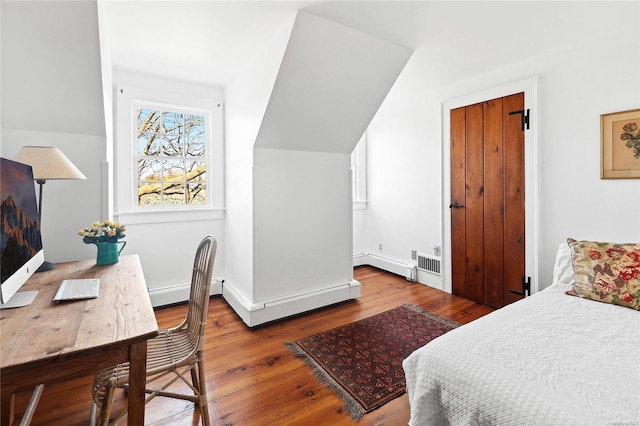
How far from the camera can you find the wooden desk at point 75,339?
2.73 feet

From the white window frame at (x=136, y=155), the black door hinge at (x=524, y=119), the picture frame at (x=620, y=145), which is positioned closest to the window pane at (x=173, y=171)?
the white window frame at (x=136, y=155)

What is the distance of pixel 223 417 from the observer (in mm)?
1618

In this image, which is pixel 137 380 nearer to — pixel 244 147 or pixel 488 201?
pixel 244 147

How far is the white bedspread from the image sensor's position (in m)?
1.00

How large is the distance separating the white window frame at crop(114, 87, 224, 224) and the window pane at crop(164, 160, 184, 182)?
0.27m

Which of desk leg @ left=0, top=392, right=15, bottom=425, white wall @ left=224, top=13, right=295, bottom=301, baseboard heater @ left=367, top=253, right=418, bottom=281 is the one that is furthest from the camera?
baseboard heater @ left=367, top=253, right=418, bottom=281

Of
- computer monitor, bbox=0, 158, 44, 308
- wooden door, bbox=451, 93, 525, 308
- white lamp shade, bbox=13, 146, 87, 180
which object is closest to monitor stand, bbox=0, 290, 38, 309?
computer monitor, bbox=0, 158, 44, 308

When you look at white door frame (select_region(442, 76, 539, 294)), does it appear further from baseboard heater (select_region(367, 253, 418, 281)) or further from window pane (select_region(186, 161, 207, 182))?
window pane (select_region(186, 161, 207, 182))

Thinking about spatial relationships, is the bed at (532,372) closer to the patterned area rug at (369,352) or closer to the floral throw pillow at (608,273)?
the floral throw pillow at (608,273)

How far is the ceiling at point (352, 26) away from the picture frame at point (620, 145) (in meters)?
0.67

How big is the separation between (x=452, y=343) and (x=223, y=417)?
123 cm

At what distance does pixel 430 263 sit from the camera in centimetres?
367

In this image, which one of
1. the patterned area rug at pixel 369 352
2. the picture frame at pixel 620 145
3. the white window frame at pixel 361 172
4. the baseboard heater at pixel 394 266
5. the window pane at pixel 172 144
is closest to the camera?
the patterned area rug at pixel 369 352

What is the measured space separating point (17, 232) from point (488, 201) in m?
3.38
